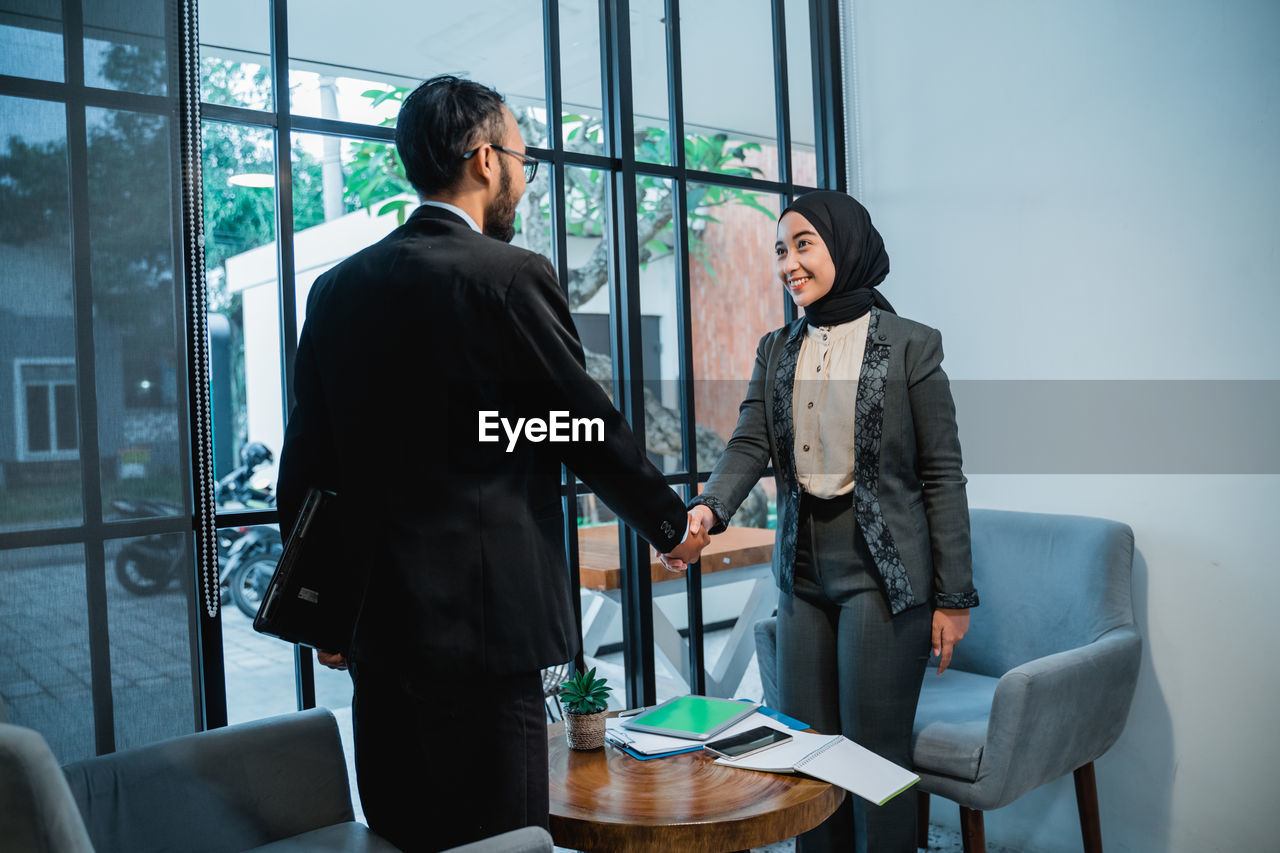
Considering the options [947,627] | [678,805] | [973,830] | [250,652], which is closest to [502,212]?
[678,805]

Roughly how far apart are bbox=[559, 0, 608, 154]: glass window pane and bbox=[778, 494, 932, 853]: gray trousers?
1.30m

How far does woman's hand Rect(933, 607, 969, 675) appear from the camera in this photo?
1.90 m

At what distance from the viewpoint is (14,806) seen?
0.93 meters

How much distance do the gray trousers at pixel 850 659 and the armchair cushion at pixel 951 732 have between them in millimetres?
187

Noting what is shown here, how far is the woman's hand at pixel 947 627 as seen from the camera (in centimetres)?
190

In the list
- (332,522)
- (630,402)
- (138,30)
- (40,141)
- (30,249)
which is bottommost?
(332,522)

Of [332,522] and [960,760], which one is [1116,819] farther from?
[332,522]

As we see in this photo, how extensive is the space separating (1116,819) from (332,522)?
2.24 meters

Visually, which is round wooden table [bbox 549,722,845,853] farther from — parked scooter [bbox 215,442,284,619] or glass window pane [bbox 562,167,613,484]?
glass window pane [bbox 562,167,613,484]

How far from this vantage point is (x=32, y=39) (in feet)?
5.53

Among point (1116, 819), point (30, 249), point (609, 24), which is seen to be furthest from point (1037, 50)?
point (30, 249)

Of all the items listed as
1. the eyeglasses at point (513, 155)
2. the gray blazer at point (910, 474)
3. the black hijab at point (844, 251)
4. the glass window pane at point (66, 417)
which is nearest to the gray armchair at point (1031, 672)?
the gray blazer at point (910, 474)

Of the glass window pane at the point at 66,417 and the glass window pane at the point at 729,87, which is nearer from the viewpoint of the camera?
the glass window pane at the point at 66,417

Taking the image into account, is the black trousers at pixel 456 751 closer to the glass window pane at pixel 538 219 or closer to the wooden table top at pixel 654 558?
the wooden table top at pixel 654 558
